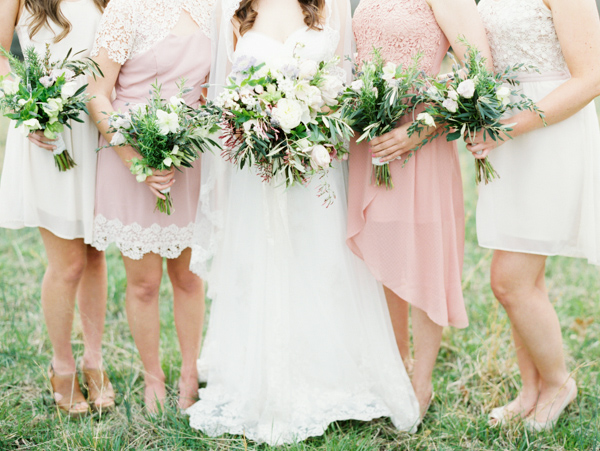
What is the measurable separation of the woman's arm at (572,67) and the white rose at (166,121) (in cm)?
147

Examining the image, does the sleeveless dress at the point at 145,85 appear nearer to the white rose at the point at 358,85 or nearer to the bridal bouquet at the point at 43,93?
the bridal bouquet at the point at 43,93

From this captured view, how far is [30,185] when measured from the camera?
3.23 meters

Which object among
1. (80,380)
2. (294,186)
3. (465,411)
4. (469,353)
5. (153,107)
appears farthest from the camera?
(469,353)

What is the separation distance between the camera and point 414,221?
3.10 meters

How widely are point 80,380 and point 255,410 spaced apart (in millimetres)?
1344

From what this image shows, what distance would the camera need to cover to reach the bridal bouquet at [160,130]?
2750 mm

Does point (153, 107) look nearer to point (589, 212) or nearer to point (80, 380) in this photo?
point (80, 380)

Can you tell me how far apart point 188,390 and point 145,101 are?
5.68ft

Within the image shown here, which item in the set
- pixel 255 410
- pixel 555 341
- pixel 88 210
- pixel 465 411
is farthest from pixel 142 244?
pixel 555 341

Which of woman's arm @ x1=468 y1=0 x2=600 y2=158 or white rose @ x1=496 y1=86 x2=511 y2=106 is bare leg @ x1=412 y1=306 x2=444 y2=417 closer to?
woman's arm @ x1=468 y1=0 x2=600 y2=158

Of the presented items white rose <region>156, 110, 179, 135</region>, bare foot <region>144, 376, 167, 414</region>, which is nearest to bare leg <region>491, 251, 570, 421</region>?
white rose <region>156, 110, 179, 135</region>

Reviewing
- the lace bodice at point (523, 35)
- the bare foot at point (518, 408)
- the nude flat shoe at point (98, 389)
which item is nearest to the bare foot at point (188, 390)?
the nude flat shoe at point (98, 389)

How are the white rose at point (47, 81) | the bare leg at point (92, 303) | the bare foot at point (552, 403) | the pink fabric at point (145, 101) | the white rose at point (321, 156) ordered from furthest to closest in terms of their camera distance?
1. the bare leg at point (92, 303)
2. the bare foot at point (552, 403)
3. the pink fabric at point (145, 101)
4. the white rose at point (47, 81)
5. the white rose at point (321, 156)

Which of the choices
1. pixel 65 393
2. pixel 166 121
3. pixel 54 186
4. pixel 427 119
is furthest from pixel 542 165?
pixel 65 393
